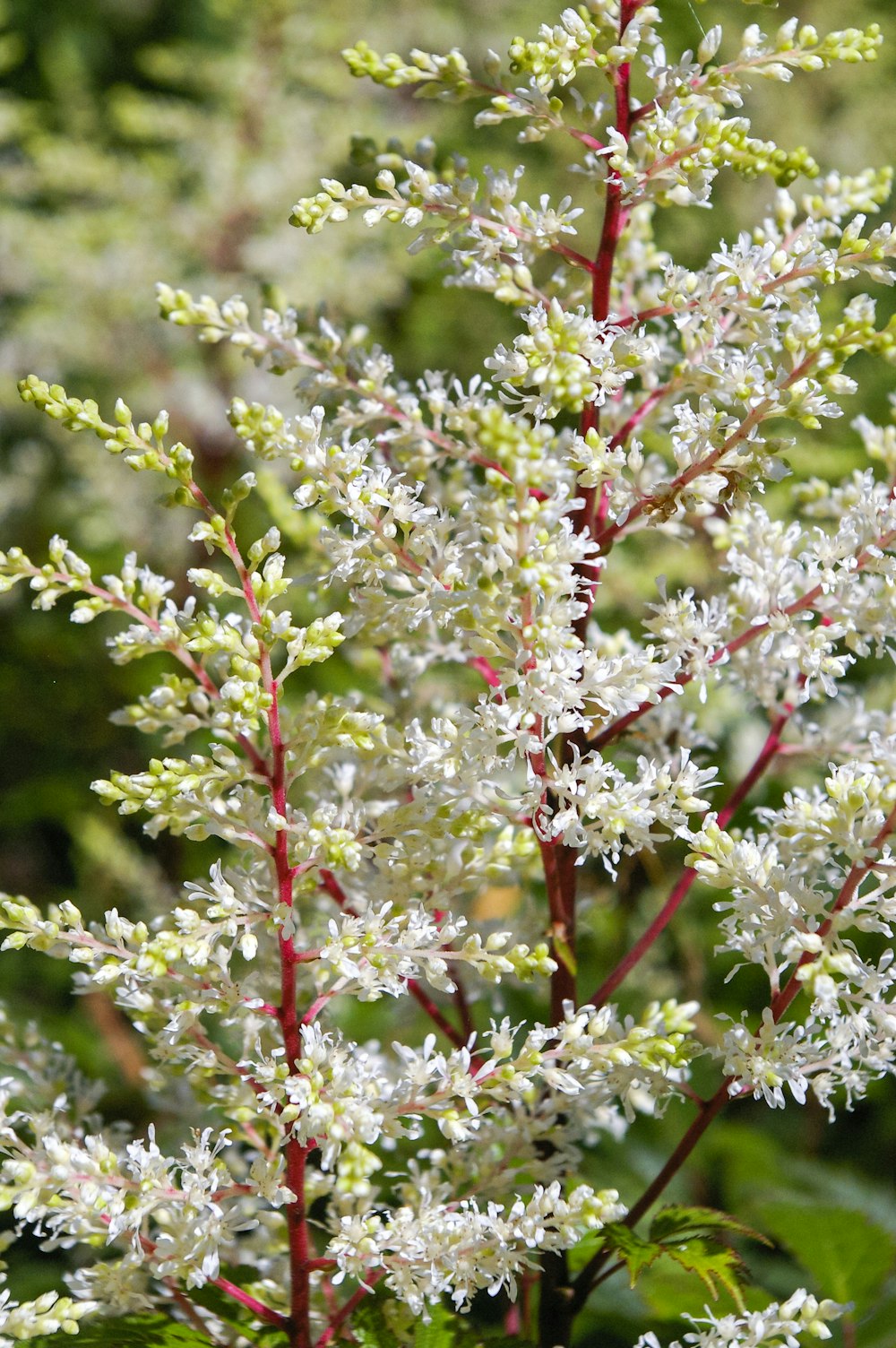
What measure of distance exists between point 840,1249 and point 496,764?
66 centimetres

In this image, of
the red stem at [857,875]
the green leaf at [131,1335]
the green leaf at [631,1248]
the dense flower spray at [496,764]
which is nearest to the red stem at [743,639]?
the dense flower spray at [496,764]

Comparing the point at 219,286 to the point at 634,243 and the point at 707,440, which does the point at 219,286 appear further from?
the point at 707,440

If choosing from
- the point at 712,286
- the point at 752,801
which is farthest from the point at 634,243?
the point at 752,801

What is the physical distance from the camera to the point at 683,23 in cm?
291

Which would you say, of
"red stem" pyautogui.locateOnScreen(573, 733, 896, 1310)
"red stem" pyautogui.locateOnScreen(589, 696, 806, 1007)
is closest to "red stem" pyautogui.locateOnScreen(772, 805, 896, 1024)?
"red stem" pyautogui.locateOnScreen(573, 733, 896, 1310)

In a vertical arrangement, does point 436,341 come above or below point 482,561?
below

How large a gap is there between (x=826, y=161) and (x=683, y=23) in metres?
0.86

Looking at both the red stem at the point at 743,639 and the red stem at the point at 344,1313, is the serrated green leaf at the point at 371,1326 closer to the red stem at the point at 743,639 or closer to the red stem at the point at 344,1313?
the red stem at the point at 344,1313

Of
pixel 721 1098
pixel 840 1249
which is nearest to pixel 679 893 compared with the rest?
pixel 721 1098

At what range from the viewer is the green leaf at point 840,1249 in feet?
3.48

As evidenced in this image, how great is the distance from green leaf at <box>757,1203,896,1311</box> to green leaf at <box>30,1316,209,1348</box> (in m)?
0.55

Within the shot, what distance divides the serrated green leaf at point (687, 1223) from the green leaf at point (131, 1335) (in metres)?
0.29

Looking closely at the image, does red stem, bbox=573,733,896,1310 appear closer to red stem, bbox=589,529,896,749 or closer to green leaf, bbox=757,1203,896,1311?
red stem, bbox=589,529,896,749

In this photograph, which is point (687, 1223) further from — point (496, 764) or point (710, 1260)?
point (496, 764)
